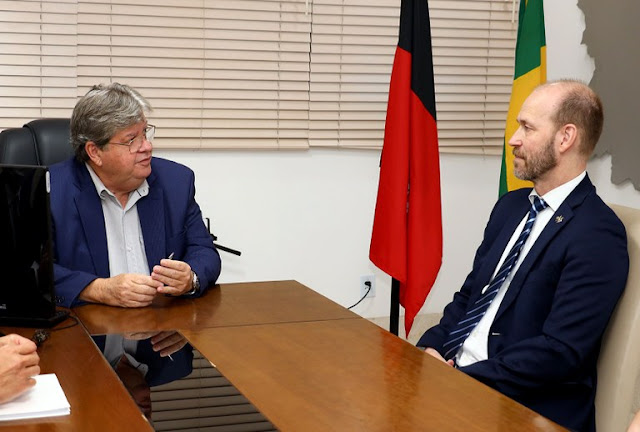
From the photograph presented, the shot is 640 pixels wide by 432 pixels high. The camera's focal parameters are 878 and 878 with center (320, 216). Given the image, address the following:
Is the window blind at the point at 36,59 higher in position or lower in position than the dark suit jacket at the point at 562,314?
higher

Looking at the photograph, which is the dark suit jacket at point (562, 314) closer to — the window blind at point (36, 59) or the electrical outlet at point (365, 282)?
the electrical outlet at point (365, 282)

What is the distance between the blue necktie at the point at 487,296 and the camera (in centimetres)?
237

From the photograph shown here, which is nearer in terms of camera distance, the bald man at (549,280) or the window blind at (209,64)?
the bald man at (549,280)

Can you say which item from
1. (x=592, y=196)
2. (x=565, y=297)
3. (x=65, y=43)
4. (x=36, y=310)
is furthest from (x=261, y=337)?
(x=65, y=43)

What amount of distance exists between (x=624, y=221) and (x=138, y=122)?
55.1 inches

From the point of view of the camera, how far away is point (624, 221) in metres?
2.26

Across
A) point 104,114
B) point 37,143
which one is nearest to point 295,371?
point 104,114

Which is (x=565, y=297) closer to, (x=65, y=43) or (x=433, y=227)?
(x=433, y=227)

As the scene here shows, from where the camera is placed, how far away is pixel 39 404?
5.18ft

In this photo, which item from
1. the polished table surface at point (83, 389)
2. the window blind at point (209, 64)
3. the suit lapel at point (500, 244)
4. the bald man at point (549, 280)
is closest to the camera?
the polished table surface at point (83, 389)

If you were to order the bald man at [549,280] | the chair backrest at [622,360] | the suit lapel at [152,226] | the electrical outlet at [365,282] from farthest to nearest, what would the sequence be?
the electrical outlet at [365,282]
the suit lapel at [152,226]
the bald man at [549,280]
the chair backrest at [622,360]

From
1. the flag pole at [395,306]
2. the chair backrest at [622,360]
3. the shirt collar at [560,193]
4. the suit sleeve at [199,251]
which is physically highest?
the shirt collar at [560,193]

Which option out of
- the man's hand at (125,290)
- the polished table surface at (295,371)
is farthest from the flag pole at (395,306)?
the man's hand at (125,290)

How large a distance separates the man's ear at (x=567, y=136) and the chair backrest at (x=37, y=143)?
1.49 metres
